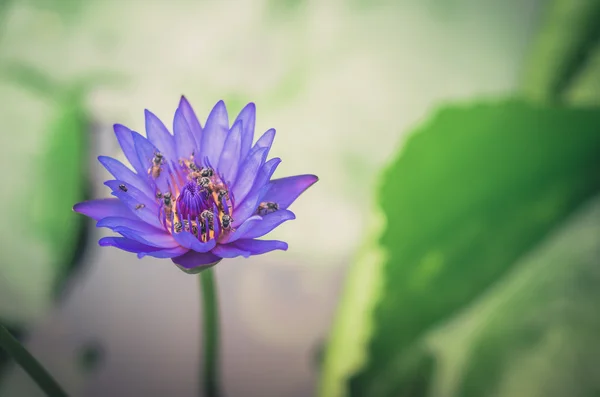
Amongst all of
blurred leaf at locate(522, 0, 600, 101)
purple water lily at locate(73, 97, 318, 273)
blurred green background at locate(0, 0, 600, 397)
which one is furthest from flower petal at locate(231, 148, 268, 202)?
blurred leaf at locate(522, 0, 600, 101)

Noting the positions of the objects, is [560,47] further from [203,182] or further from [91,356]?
[91,356]

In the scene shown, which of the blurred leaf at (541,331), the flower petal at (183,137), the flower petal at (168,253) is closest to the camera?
the flower petal at (168,253)

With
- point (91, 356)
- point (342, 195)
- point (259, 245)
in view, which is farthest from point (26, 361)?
point (342, 195)

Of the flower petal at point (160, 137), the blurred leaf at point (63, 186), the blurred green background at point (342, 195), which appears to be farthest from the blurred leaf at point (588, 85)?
the blurred leaf at point (63, 186)

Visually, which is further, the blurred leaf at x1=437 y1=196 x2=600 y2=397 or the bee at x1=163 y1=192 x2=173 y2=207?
the blurred leaf at x1=437 y1=196 x2=600 y2=397

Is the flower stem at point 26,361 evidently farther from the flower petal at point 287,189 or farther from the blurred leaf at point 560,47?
the blurred leaf at point 560,47

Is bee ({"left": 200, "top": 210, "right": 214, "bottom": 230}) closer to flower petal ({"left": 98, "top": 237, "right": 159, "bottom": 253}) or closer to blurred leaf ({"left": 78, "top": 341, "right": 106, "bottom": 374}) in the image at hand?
flower petal ({"left": 98, "top": 237, "right": 159, "bottom": 253})

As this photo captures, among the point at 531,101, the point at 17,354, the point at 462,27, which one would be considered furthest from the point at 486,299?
the point at 17,354
